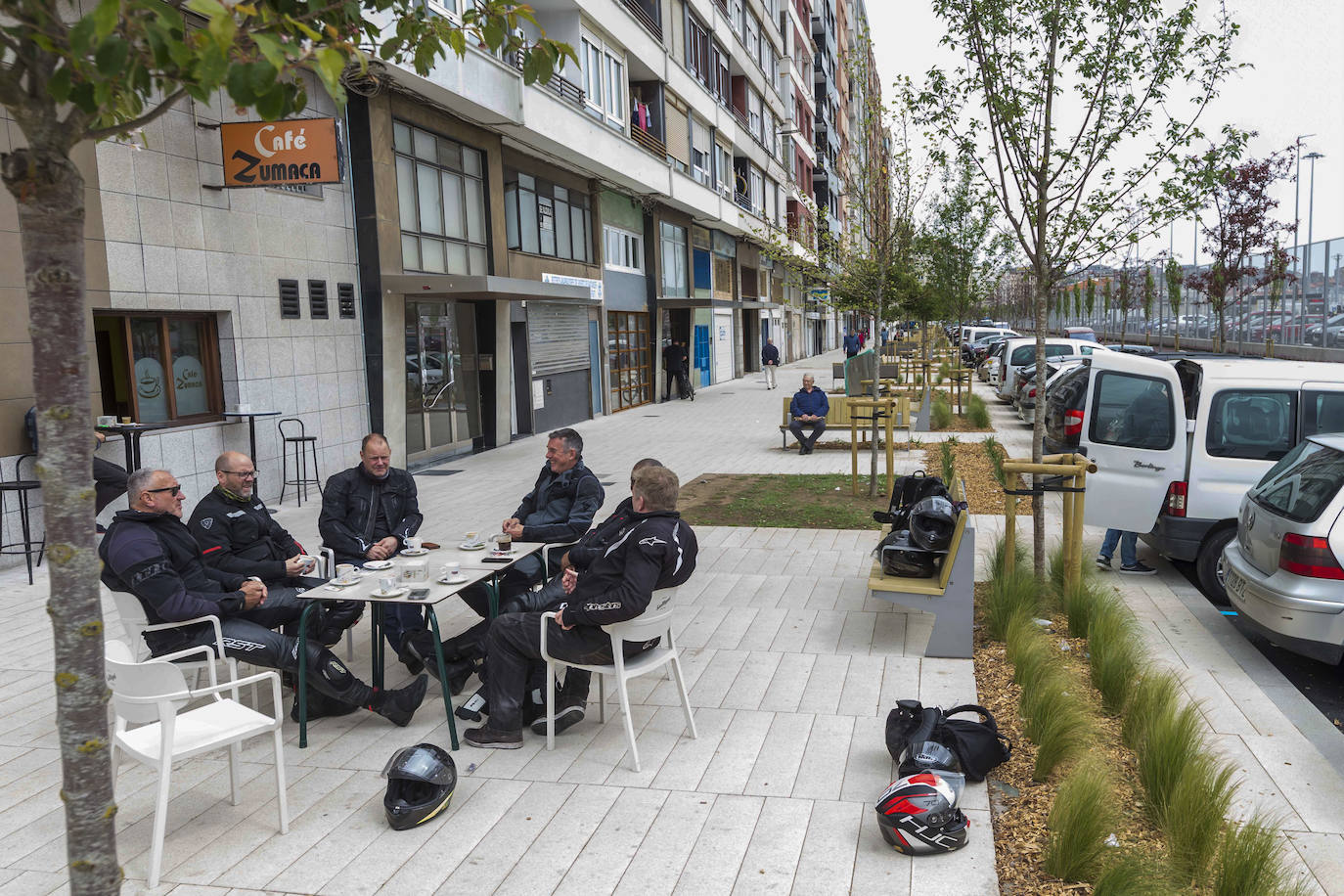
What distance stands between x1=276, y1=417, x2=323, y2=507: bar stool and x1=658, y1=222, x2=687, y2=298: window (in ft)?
56.2

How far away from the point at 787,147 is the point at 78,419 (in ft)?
157

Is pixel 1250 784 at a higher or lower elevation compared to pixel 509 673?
lower

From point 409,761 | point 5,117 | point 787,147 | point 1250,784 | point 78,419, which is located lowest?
point 1250,784

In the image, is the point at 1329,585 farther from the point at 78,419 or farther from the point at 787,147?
the point at 787,147

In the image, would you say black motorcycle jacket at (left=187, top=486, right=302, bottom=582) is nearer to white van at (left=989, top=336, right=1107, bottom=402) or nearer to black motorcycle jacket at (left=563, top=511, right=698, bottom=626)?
black motorcycle jacket at (left=563, top=511, right=698, bottom=626)

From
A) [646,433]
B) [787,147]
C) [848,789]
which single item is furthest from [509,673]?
[787,147]

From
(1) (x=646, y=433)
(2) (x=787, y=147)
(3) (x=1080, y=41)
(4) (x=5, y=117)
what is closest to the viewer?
(3) (x=1080, y=41)

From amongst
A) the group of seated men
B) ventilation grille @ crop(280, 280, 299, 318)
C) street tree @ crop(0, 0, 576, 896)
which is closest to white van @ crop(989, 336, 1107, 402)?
ventilation grille @ crop(280, 280, 299, 318)

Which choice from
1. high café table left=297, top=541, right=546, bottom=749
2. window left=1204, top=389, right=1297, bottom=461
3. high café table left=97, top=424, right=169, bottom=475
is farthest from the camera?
high café table left=97, top=424, right=169, bottom=475

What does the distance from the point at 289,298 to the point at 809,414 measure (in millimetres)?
8265

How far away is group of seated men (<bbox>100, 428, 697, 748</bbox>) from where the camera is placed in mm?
5051

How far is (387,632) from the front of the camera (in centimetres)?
634

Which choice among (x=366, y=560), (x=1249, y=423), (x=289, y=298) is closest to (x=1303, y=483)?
(x=1249, y=423)

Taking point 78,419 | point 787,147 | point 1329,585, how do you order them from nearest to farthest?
point 78,419 → point 1329,585 → point 787,147
